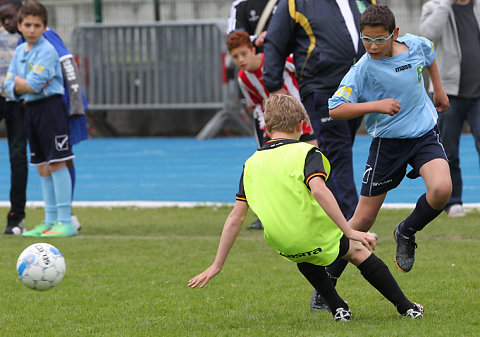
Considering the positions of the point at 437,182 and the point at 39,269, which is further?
the point at 39,269

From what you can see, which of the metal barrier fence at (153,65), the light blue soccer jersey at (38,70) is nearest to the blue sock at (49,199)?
the light blue soccer jersey at (38,70)

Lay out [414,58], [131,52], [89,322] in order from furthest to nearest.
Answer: [131,52] < [414,58] < [89,322]

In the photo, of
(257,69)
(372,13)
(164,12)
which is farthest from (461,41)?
(164,12)

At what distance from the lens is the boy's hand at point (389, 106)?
5.20 metres

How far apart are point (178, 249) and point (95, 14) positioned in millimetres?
15631

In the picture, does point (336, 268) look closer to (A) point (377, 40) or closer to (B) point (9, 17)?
(A) point (377, 40)

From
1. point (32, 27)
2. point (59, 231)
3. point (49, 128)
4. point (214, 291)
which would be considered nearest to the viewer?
point (214, 291)

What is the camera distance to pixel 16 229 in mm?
9047

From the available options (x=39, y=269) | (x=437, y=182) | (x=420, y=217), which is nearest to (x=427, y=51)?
(x=437, y=182)

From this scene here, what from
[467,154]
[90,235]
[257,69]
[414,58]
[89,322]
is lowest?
[467,154]

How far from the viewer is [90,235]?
8.99 meters

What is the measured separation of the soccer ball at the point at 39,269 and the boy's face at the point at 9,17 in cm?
384

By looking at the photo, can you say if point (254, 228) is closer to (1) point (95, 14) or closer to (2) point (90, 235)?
(2) point (90, 235)

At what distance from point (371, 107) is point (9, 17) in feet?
16.4
